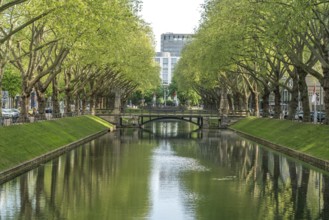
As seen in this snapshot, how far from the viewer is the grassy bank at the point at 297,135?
44447 millimetres

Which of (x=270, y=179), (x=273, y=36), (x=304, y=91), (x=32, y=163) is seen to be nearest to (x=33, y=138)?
(x=32, y=163)

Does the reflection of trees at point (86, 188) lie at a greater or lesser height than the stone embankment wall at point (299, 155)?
lesser

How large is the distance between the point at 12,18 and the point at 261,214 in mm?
30368

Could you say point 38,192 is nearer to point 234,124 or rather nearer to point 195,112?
point 234,124

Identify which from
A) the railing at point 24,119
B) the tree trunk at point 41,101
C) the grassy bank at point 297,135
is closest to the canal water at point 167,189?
the grassy bank at point 297,135

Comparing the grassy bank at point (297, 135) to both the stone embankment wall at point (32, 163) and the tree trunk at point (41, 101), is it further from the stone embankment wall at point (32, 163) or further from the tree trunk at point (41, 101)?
the tree trunk at point (41, 101)

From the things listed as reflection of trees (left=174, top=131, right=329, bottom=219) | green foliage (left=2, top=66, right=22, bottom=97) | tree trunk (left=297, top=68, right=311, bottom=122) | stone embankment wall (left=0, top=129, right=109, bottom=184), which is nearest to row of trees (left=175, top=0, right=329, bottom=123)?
tree trunk (left=297, top=68, right=311, bottom=122)

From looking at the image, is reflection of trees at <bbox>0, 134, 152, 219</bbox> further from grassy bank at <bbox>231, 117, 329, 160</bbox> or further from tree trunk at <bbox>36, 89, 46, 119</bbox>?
grassy bank at <bbox>231, 117, 329, 160</bbox>

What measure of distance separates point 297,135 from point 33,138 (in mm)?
25254

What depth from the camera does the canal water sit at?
23641 millimetres

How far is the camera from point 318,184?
104 feet

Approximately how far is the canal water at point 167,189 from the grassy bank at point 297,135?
2.24 meters

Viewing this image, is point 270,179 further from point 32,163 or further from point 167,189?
point 32,163

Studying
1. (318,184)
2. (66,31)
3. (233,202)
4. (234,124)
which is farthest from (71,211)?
(234,124)
